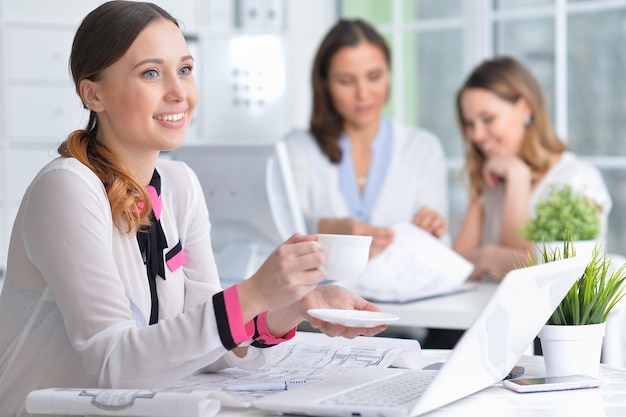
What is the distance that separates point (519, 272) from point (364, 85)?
239 centimetres

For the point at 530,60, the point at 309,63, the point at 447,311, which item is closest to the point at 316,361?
the point at 447,311

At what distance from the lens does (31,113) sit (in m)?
4.38

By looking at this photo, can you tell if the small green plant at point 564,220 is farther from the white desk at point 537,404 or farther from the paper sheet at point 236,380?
the white desk at point 537,404

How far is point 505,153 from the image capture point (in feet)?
10.9

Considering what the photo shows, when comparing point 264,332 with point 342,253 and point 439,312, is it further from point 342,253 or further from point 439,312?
point 439,312

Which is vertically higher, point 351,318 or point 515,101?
point 515,101

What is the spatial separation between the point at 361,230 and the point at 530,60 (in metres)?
1.90

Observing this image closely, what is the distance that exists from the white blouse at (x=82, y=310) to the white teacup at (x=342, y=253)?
18 centimetres

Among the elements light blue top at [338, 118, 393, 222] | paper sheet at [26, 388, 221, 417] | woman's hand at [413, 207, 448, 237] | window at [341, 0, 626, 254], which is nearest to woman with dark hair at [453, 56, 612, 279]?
woman's hand at [413, 207, 448, 237]

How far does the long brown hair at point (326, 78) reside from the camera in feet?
11.7

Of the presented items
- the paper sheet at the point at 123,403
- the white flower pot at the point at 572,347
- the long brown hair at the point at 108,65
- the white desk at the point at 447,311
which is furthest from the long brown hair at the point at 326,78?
the paper sheet at the point at 123,403

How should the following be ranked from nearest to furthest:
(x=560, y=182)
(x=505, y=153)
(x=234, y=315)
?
(x=234, y=315) → (x=560, y=182) → (x=505, y=153)

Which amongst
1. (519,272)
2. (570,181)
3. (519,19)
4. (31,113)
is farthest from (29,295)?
(519,19)

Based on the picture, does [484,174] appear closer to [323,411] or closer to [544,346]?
[544,346]
